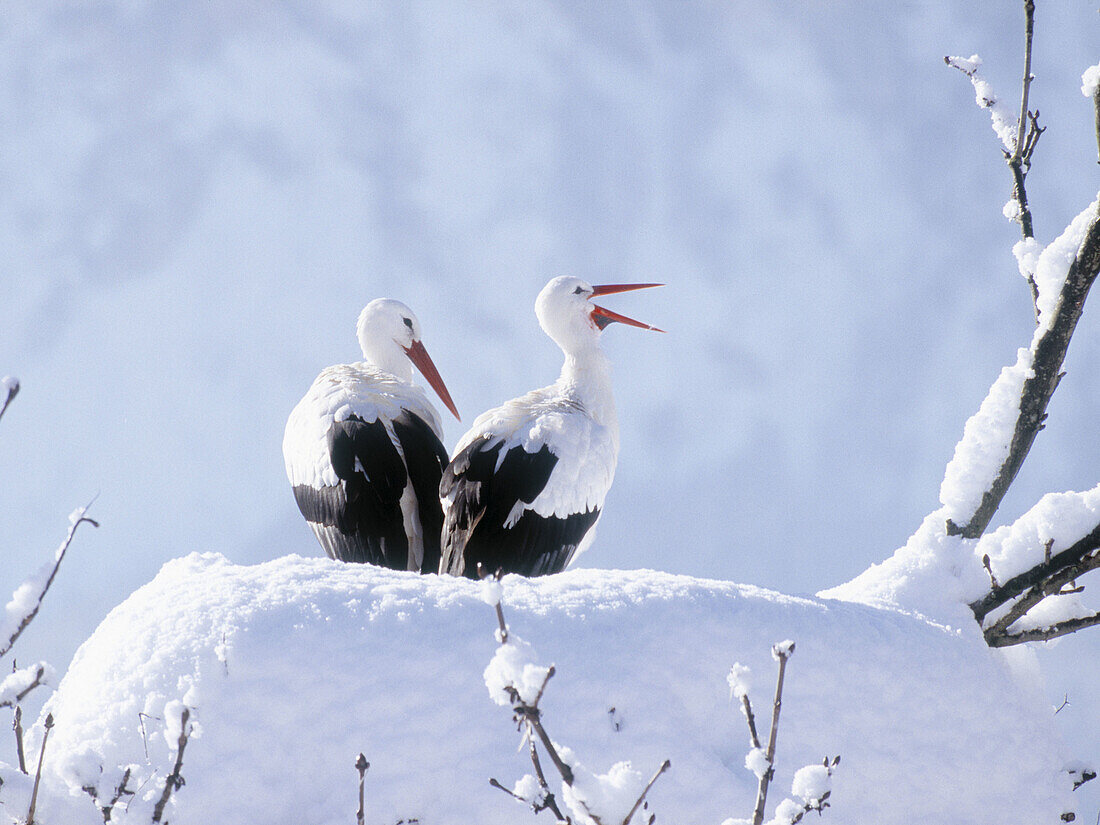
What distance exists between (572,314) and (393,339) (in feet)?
3.74

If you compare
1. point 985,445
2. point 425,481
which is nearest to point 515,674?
point 985,445

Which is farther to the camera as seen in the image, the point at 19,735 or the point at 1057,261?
the point at 1057,261

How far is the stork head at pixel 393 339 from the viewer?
20.2 ft

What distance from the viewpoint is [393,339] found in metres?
6.18

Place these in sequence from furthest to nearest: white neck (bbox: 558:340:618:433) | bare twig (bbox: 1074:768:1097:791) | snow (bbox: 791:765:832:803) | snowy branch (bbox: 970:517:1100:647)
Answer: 1. white neck (bbox: 558:340:618:433)
2. snowy branch (bbox: 970:517:1100:647)
3. bare twig (bbox: 1074:768:1097:791)
4. snow (bbox: 791:765:832:803)

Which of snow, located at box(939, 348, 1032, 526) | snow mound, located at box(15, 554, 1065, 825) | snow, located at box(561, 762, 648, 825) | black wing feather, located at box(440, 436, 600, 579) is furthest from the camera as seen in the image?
black wing feather, located at box(440, 436, 600, 579)

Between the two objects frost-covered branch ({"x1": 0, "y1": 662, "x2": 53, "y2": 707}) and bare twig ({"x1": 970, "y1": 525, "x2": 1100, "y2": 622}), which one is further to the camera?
bare twig ({"x1": 970, "y1": 525, "x2": 1100, "y2": 622})

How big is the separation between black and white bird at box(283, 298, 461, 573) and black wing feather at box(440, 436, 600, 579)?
21 centimetres

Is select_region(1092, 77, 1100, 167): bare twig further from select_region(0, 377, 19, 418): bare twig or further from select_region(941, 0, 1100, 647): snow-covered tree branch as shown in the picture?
select_region(0, 377, 19, 418): bare twig

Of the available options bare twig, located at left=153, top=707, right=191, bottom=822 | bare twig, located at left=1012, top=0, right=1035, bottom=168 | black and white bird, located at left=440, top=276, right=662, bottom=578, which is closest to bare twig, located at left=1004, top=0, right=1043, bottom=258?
bare twig, located at left=1012, top=0, right=1035, bottom=168

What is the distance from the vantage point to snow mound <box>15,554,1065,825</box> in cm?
206

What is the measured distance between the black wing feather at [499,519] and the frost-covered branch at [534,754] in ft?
9.61

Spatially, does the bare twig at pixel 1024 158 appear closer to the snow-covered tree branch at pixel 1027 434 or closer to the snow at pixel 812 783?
the snow-covered tree branch at pixel 1027 434

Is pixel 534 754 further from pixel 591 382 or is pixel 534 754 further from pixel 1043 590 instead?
→ pixel 591 382
